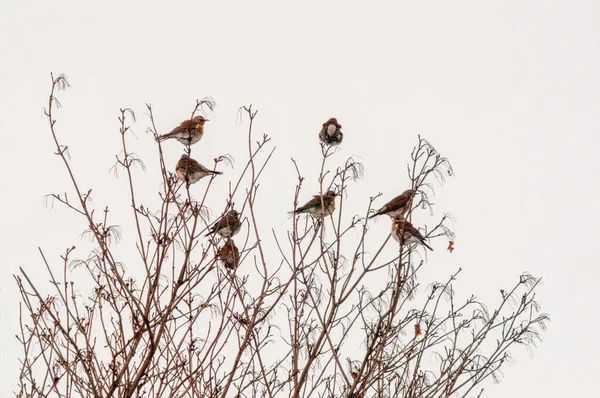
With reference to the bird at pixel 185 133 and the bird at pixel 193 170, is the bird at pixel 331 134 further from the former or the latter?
the bird at pixel 193 170

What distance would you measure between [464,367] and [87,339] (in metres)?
3.14

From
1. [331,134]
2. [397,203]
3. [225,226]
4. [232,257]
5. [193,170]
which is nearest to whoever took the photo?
[232,257]

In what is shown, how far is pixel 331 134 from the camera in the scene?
11711mm

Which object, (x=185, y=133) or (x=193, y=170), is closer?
(x=193, y=170)

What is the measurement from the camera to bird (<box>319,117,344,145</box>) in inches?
459

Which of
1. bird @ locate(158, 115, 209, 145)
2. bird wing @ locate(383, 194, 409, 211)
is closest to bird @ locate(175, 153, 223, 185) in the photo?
bird @ locate(158, 115, 209, 145)

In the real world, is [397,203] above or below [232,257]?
above

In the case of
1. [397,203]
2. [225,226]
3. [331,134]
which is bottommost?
[225,226]

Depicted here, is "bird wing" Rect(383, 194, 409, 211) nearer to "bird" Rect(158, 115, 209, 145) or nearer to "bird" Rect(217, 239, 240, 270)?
"bird" Rect(217, 239, 240, 270)

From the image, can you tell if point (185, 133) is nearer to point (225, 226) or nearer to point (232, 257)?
point (225, 226)

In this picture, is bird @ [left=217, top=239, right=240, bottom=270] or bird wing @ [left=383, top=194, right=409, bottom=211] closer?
bird @ [left=217, top=239, right=240, bottom=270]

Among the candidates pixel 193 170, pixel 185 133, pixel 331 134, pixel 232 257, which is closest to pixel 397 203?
pixel 331 134

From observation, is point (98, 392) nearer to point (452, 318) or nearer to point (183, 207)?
point (183, 207)

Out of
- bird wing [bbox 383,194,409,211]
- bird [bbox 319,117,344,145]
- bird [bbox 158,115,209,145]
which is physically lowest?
bird wing [bbox 383,194,409,211]
